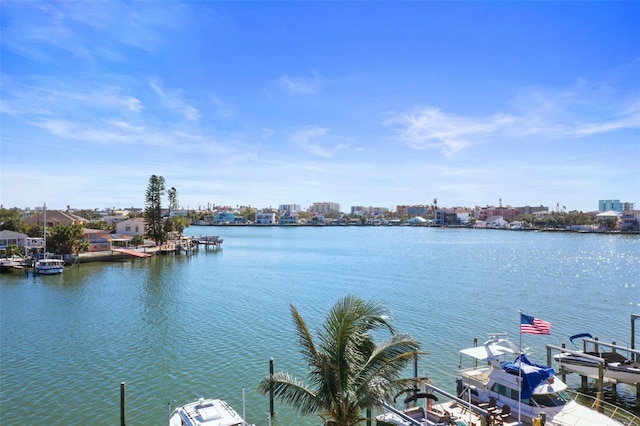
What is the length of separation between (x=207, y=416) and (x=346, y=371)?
6526 millimetres

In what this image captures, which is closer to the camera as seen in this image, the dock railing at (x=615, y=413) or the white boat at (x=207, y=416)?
the white boat at (x=207, y=416)

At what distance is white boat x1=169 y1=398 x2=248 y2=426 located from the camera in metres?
13.9

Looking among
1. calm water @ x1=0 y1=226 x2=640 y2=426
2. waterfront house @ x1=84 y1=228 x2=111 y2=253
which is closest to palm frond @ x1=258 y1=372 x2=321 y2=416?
calm water @ x1=0 y1=226 x2=640 y2=426

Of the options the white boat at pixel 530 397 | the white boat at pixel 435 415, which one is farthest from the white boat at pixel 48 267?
the white boat at pixel 530 397

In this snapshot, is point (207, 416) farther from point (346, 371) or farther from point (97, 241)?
point (97, 241)

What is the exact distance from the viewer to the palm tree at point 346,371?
1023 centimetres

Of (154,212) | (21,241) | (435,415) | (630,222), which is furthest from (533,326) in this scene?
(630,222)

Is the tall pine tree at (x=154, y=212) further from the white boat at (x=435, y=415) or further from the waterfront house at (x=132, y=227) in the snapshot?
the white boat at (x=435, y=415)

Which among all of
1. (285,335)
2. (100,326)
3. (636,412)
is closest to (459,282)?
(285,335)

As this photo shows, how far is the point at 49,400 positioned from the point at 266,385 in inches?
517

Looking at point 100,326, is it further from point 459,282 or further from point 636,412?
point 459,282

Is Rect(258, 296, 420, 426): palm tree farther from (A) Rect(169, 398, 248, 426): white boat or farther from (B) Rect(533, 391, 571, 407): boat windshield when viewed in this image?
(B) Rect(533, 391, 571, 407): boat windshield

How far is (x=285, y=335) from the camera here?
28172mm

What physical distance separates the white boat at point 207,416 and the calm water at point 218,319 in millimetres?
2477
